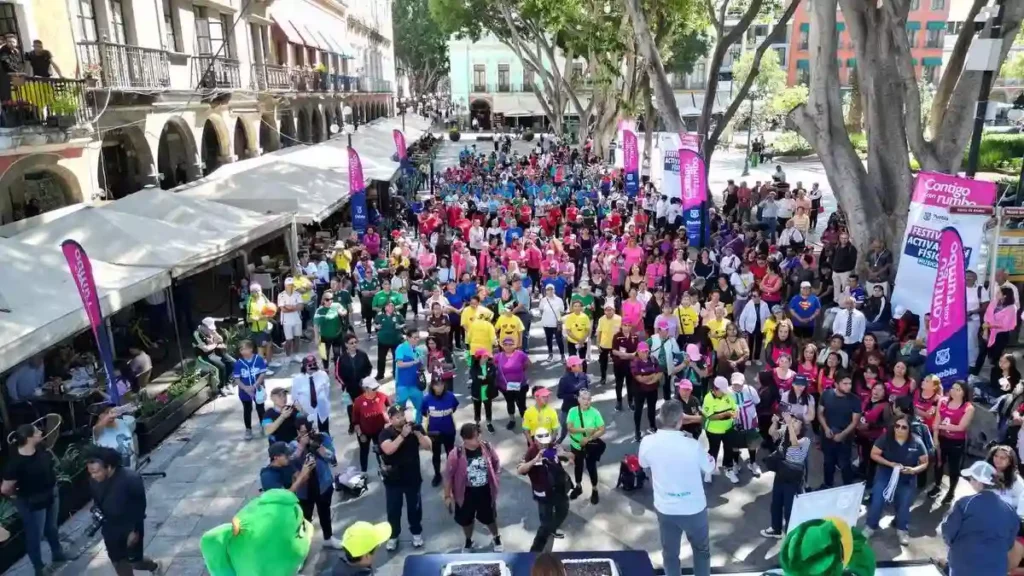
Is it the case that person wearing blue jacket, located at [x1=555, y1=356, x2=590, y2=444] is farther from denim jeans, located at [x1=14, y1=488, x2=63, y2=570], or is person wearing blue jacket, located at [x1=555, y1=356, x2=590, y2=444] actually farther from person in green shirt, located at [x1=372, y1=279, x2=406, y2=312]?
denim jeans, located at [x1=14, y1=488, x2=63, y2=570]

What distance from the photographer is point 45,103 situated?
12094mm

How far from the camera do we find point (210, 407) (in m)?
10.4

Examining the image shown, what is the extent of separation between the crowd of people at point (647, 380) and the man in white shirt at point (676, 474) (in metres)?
0.01

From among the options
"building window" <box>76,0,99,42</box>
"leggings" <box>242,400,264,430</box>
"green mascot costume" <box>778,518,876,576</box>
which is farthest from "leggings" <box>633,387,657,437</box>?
"building window" <box>76,0,99,42</box>

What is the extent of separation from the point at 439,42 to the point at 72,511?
7068 centimetres

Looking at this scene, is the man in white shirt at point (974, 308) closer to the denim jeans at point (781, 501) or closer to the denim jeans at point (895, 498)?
the denim jeans at point (895, 498)

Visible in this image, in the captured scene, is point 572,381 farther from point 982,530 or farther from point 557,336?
point 982,530

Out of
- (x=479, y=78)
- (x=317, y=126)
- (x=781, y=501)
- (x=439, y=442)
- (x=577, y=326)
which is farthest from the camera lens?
(x=479, y=78)

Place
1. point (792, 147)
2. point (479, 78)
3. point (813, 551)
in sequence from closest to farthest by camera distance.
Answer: point (813, 551) → point (792, 147) → point (479, 78)

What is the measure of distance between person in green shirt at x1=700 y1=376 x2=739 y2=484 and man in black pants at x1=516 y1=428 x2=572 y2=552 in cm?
202

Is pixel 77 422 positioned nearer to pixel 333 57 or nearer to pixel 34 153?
pixel 34 153

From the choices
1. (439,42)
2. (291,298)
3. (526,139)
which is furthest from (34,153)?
(439,42)

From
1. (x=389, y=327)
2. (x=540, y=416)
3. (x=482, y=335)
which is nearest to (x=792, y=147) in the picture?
(x=389, y=327)

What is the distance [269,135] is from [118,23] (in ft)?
36.0
